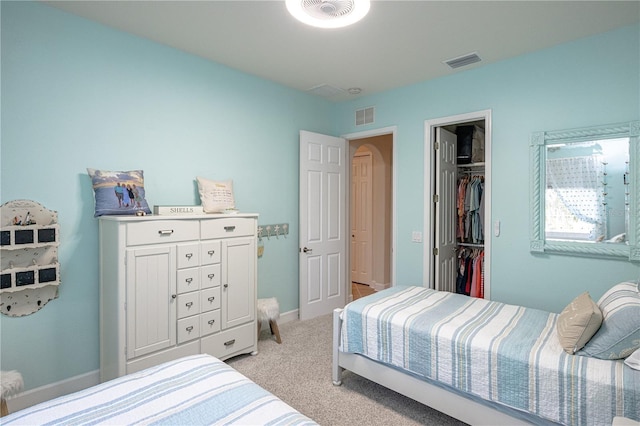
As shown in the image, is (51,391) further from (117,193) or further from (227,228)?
(227,228)

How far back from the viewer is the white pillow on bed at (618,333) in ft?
5.43

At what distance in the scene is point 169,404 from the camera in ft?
4.13

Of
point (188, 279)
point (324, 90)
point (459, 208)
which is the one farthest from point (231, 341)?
point (459, 208)

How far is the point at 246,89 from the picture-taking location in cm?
352

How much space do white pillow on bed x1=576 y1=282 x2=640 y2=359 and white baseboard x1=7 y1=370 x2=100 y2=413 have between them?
318 centimetres

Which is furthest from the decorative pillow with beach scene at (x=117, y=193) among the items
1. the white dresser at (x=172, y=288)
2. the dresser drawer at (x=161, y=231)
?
the dresser drawer at (x=161, y=231)

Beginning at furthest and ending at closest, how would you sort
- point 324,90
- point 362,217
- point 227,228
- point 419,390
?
point 362,217 < point 324,90 < point 227,228 < point 419,390

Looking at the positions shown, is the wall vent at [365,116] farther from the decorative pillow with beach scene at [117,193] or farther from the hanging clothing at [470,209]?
the decorative pillow with beach scene at [117,193]

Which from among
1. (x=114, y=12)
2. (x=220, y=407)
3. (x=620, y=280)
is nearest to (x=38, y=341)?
(x=220, y=407)

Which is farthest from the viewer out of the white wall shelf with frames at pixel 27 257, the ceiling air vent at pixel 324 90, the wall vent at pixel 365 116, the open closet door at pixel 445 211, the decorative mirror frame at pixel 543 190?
the wall vent at pixel 365 116

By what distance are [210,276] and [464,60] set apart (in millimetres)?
2952

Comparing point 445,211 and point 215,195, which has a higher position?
point 215,195

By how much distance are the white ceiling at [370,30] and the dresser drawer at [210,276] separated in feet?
6.09

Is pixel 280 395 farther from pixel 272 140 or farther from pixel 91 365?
pixel 272 140
